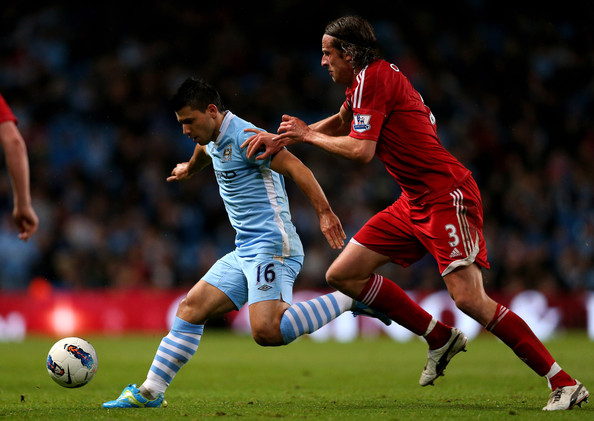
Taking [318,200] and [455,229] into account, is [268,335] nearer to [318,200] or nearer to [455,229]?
[318,200]

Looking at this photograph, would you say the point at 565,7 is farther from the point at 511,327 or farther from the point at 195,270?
the point at 511,327

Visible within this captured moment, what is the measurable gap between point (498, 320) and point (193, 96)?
240 cm

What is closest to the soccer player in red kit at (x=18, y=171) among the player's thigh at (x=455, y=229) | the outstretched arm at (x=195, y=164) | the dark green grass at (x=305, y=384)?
the dark green grass at (x=305, y=384)

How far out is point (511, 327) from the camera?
204 inches

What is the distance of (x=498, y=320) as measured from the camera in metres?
5.17

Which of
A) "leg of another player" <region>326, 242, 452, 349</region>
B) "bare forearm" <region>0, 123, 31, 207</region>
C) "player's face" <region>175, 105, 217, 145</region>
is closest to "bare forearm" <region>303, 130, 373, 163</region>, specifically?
"player's face" <region>175, 105, 217, 145</region>

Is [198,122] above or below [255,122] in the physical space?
below

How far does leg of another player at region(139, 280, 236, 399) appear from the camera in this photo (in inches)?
210

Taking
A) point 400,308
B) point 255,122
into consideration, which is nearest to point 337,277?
point 400,308

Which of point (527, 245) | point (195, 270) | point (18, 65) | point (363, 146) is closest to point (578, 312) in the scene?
point (527, 245)

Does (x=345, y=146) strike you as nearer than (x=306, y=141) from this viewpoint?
Yes

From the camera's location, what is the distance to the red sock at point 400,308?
5.64 meters

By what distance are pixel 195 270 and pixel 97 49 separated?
6057 mm

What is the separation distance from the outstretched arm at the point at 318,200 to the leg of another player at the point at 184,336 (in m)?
0.83
